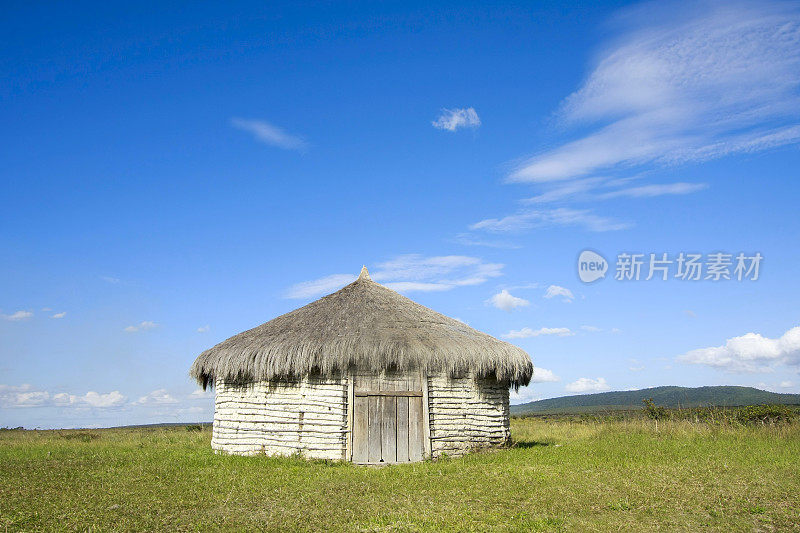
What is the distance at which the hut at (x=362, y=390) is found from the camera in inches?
556

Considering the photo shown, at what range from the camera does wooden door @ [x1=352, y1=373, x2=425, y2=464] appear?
1405cm

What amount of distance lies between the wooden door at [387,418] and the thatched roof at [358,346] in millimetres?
450

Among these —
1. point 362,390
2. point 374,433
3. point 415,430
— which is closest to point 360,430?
point 374,433

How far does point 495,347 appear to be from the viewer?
1603cm

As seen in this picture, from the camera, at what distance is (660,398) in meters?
88.1

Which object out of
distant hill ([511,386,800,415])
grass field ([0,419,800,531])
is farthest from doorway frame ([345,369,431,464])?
distant hill ([511,386,800,415])

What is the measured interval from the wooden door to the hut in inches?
1.0

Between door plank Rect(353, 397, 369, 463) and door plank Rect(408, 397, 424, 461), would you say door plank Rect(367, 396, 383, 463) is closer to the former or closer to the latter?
door plank Rect(353, 397, 369, 463)

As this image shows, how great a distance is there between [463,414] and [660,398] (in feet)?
276

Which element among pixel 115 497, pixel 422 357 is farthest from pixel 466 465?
pixel 115 497

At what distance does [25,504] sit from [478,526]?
25.1 ft

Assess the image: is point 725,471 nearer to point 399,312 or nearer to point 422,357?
point 422,357

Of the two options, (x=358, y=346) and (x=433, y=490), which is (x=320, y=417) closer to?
(x=358, y=346)

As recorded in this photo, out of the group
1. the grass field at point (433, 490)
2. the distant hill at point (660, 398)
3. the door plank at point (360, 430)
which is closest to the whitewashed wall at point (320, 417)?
the door plank at point (360, 430)
